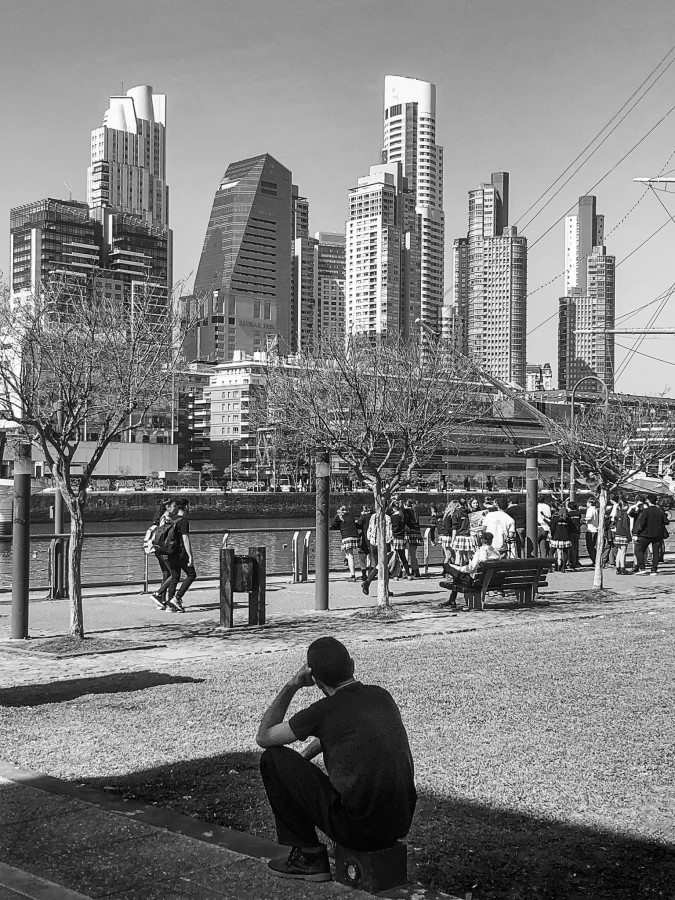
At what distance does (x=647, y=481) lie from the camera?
47844mm

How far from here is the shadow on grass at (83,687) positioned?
31.9ft

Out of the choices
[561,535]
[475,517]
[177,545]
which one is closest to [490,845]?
[177,545]

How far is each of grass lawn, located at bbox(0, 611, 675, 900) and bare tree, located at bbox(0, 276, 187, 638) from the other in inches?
134

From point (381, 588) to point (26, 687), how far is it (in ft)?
24.4

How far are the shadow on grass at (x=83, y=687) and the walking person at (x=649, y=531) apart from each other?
51.5 ft

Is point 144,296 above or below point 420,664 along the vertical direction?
above

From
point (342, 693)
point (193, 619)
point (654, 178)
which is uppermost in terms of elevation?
point (654, 178)

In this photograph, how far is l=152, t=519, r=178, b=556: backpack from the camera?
16.4m

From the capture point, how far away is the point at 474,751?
7277 mm

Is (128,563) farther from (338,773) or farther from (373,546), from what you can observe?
(338,773)

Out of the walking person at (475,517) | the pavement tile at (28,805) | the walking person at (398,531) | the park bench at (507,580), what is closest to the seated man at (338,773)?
the pavement tile at (28,805)

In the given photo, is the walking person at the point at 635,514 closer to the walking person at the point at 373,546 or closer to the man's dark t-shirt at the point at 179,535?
the walking person at the point at 373,546

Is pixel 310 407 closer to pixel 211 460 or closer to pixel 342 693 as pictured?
pixel 342 693

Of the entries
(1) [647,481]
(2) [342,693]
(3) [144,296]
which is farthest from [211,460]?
(2) [342,693]
